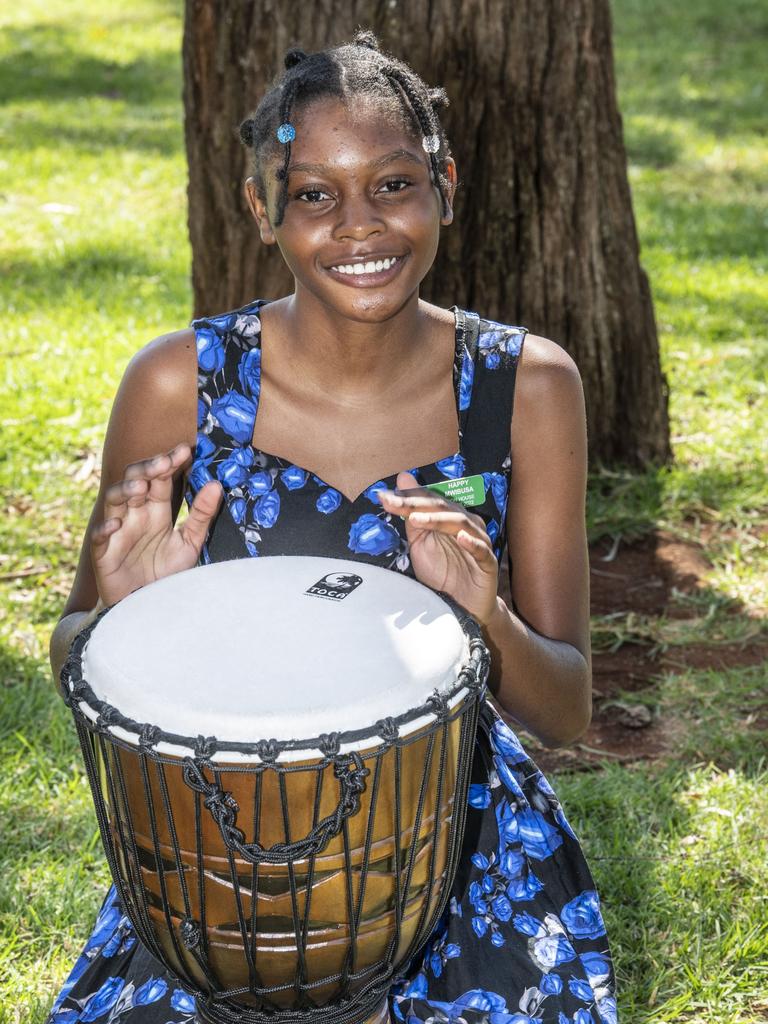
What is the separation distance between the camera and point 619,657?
149 inches

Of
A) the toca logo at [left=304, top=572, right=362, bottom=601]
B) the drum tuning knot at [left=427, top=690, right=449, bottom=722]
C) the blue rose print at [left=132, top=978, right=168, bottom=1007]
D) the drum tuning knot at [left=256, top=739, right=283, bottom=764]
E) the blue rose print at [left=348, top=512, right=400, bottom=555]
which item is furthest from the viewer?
the blue rose print at [left=348, top=512, right=400, bottom=555]

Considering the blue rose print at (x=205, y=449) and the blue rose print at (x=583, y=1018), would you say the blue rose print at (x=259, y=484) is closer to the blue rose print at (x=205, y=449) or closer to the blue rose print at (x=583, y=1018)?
the blue rose print at (x=205, y=449)

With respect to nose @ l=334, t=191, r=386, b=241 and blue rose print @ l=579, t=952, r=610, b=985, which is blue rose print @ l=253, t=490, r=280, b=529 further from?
blue rose print @ l=579, t=952, r=610, b=985

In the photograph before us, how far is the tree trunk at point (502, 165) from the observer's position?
3791 millimetres

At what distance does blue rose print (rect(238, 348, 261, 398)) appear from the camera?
2.54 meters

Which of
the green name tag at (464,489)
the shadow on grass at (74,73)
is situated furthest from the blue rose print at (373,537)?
the shadow on grass at (74,73)

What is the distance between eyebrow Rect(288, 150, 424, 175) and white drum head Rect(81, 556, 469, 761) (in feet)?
2.34

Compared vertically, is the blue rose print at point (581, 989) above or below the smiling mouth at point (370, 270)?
below

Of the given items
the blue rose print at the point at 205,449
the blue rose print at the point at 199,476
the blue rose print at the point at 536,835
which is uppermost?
the blue rose print at the point at 205,449

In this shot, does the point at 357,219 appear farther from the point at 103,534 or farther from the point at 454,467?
the point at 103,534

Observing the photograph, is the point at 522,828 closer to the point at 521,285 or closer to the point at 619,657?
the point at 619,657

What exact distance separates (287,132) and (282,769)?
3.80 ft

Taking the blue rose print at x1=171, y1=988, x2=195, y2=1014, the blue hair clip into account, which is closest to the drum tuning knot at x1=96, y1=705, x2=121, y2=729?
the blue rose print at x1=171, y1=988, x2=195, y2=1014

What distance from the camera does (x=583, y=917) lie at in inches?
89.3
